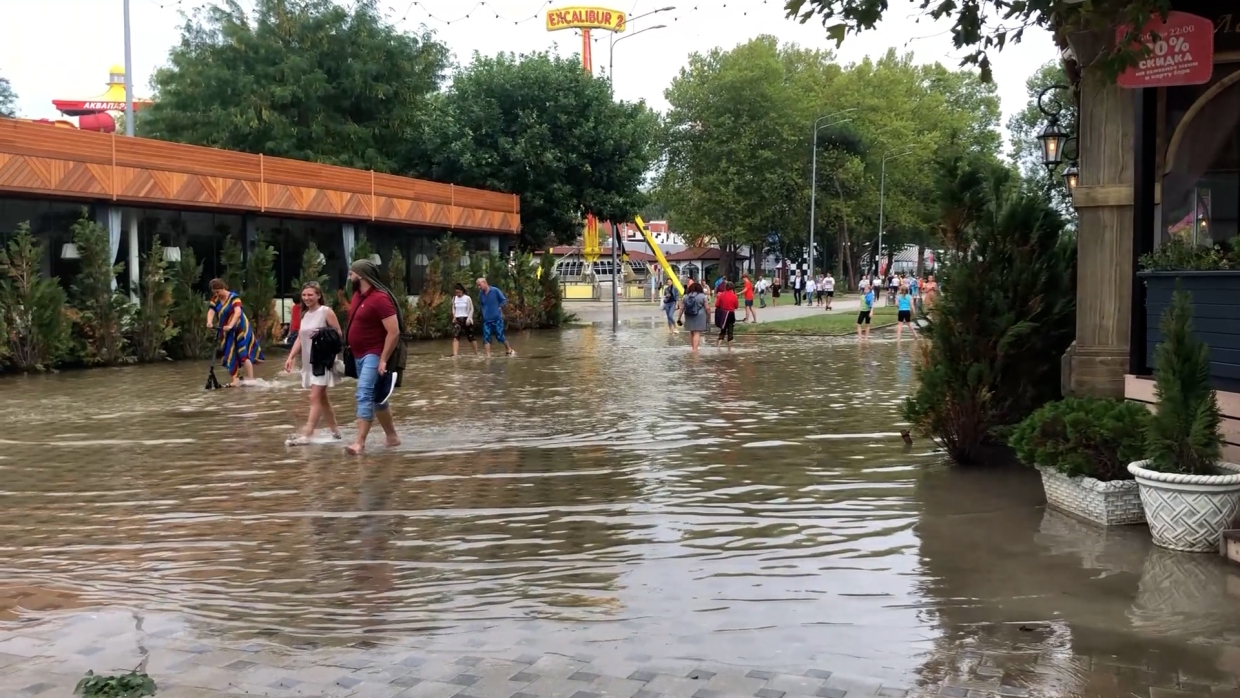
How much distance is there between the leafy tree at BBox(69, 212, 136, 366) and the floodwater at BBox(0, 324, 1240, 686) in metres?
7.54

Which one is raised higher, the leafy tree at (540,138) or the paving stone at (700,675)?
the leafy tree at (540,138)

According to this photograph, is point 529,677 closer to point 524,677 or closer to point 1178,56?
point 524,677

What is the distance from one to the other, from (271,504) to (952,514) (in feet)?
15.3

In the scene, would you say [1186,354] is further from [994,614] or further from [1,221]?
[1,221]

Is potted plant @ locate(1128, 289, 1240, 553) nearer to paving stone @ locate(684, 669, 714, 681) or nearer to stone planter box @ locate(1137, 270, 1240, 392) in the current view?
stone planter box @ locate(1137, 270, 1240, 392)

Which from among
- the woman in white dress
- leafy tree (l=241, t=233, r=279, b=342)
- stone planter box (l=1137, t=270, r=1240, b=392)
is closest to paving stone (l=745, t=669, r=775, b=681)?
stone planter box (l=1137, t=270, r=1240, b=392)

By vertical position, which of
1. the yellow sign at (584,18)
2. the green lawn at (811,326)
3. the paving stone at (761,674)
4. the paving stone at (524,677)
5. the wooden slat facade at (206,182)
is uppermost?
the yellow sign at (584,18)

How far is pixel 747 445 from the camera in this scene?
1002cm

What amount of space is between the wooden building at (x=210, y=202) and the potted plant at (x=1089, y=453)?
55.6ft

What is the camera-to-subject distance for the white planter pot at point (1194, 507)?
5.86m

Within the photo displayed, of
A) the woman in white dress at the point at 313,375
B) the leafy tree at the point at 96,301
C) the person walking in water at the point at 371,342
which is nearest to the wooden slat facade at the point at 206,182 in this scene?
the leafy tree at the point at 96,301

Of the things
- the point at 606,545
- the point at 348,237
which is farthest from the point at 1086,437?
the point at 348,237

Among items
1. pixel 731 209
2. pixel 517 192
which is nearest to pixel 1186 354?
pixel 517 192

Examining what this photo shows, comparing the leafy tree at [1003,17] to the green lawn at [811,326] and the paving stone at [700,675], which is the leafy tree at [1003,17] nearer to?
the paving stone at [700,675]
